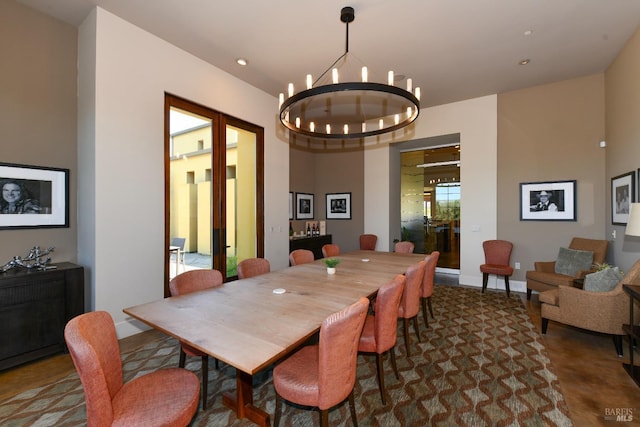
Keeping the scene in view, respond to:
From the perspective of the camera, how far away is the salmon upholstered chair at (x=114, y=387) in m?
1.27

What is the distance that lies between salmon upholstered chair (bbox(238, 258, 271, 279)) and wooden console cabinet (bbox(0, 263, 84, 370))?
1655 mm

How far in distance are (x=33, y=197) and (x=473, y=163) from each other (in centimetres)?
666

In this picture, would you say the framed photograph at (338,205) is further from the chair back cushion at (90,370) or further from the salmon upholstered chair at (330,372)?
the chair back cushion at (90,370)

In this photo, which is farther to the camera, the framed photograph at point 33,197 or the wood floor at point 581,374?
the framed photograph at point 33,197

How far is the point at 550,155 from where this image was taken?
4938 millimetres

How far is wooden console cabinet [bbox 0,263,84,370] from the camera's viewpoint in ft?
8.43

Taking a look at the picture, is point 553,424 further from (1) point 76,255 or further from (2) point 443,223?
(2) point 443,223

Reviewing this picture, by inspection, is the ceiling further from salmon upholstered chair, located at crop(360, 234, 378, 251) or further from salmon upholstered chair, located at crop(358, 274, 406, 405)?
salmon upholstered chair, located at crop(360, 234, 378, 251)

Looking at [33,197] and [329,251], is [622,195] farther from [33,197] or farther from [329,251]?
[33,197]

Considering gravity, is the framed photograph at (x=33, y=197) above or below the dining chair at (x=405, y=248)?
above

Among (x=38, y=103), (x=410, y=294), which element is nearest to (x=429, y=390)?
(x=410, y=294)

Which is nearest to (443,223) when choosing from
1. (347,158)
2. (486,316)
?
(347,158)

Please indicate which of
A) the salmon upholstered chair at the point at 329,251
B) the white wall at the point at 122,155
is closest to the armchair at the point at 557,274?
the salmon upholstered chair at the point at 329,251

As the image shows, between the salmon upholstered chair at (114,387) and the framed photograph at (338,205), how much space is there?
5736mm
